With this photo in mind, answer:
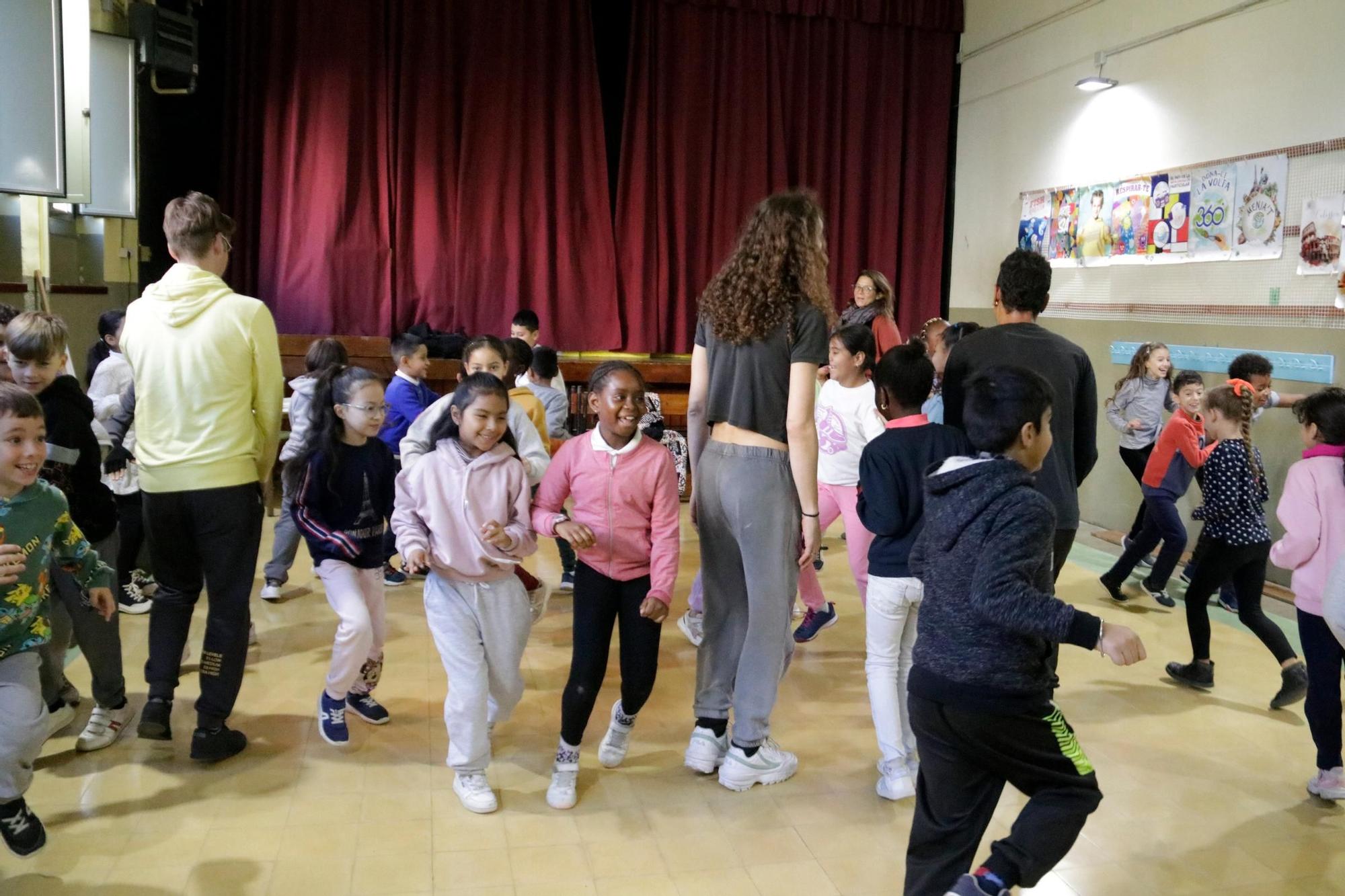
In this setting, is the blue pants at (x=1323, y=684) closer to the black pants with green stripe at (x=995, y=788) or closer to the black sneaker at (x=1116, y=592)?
the black pants with green stripe at (x=995, y=788)

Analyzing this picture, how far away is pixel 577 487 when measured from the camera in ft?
8.82

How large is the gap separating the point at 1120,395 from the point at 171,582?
190 inches

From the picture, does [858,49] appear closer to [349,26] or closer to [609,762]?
[349,26]

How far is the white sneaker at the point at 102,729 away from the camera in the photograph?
9.62 feet

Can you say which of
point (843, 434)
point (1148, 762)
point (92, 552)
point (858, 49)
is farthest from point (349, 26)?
point (1148, 762)

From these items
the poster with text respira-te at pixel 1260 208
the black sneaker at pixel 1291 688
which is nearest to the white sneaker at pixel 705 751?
the black sneaker at pixel 1291 688

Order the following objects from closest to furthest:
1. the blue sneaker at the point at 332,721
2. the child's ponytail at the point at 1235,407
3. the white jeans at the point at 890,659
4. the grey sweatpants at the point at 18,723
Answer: the grey sweatpants at the point at 18,723
the white jeans at the point at 890,659
the blue sneaker at the point at 332,721
the child's ponytail at the point at 1235,407

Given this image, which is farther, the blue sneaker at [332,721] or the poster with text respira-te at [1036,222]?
the poster with text respira-te at [1036,222]

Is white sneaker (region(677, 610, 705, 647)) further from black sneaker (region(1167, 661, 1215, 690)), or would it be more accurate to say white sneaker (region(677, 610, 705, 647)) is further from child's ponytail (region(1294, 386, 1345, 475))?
child's ponytail (region(1294, 386, 1345, 475))

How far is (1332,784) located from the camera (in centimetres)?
287

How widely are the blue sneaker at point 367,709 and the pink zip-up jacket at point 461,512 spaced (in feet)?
2.78

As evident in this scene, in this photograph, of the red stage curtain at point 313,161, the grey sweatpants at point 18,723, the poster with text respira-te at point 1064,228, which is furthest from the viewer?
the red stage curtain at point 313,161

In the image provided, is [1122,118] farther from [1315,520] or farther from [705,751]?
[705,751]

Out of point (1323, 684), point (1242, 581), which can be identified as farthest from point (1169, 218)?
point (1323, 684)
